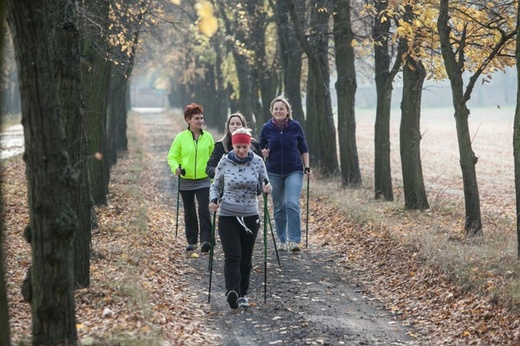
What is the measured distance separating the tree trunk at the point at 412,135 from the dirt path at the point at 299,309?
147 inches

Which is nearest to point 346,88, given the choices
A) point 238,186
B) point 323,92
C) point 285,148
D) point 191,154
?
point 323,92

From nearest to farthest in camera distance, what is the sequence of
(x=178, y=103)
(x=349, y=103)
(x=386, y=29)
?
(x=386, y=29), (x=349, y=103), (x=178, y=103)

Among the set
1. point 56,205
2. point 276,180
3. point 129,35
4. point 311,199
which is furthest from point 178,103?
point 56,205

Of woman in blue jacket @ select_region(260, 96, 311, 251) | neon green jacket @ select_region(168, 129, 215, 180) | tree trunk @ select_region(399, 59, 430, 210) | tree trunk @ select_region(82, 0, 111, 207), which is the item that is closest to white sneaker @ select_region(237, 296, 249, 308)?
woman in blue jacket @ select_region(260, 96, 311, 251)

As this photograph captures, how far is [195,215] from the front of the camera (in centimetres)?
1398

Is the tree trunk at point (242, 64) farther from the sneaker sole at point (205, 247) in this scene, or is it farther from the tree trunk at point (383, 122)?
the sneaker sole at point (205, 247)

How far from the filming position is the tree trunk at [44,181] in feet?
21.1

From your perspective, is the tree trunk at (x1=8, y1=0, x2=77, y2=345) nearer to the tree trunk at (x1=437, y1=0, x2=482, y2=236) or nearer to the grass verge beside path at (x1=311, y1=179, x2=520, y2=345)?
the grass verge beside path at (x1=311, y1=179, x2=520, y2=345)

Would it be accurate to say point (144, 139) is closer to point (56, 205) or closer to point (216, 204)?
point (216, 204)

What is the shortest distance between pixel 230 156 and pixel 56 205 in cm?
367

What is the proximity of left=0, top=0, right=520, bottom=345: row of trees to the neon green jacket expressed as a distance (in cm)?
141

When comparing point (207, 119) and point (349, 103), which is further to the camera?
point (207, 119)

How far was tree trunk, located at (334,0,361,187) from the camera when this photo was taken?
64.7 ft

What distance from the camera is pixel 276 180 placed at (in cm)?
1371
